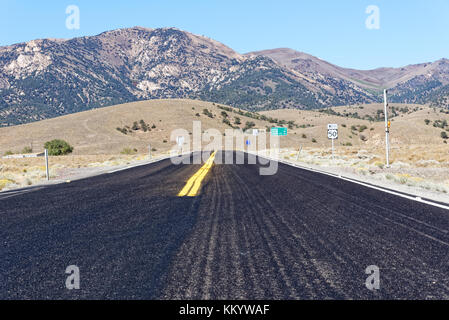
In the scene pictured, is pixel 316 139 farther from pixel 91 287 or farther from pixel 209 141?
pixel 91 287

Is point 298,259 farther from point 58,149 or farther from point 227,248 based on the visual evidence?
point 58,149

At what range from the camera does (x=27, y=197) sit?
1114 centimetres

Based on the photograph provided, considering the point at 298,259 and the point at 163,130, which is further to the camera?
the point at 163,130

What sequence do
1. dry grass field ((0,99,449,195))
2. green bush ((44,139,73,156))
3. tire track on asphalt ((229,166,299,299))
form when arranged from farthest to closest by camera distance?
dry grass field ((0,99,449,195)) < green bush ((44,139,73,156)) < tire track on asphalt ((229,166,299,299))

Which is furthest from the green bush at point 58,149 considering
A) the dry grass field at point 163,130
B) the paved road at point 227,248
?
the paved road at point 227,248

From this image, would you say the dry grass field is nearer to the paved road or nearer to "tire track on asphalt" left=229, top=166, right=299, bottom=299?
the paved road

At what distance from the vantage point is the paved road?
362 cm

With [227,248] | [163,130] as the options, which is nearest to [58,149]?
[163,130]

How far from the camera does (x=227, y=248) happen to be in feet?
16.4

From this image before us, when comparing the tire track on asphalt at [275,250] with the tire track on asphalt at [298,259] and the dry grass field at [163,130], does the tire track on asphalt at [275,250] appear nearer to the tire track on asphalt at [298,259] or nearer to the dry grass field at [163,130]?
the tire track on asphalt at [298,259]

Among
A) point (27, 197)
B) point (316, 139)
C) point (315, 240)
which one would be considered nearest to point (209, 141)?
point (316, 139)

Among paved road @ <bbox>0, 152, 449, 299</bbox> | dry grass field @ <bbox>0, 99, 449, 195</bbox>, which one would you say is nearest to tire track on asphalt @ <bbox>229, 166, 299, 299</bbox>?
paved road @ <bbox>0, 152, 449, 299</bbox>

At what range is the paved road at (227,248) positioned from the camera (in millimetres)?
3621

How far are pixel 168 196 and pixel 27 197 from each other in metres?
4.31
